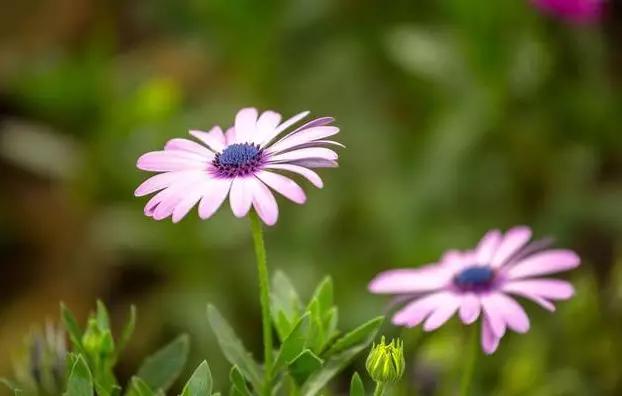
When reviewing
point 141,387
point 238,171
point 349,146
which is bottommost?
point 141,387

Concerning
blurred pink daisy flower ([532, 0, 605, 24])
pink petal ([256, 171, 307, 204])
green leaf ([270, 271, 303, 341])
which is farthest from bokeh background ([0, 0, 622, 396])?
pink petal ([256, 171, 307, 204])

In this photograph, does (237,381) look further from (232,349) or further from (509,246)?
(509,246)

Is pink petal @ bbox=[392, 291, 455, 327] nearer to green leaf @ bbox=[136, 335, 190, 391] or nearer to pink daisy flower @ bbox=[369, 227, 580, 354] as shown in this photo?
pink daisy flower @ bbox=[369, 227, 580, 354]

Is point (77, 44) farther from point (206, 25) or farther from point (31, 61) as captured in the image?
point (206, 25)

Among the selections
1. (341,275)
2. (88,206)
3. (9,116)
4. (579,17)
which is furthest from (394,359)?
(9,116)

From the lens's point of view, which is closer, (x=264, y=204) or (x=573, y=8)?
(x=264, y=204)

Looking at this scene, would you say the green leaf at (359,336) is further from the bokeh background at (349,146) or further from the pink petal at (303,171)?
the bokeh background at (349,146)

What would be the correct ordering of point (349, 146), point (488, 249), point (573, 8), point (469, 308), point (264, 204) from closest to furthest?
point (264, 204) < point (469, 308) < point (488, 249) < point (573, 8) < point (349, 146)

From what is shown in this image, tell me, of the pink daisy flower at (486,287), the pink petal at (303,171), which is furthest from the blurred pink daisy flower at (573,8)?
the pink petal at (303,171)

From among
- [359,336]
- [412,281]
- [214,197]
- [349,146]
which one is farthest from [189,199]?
[349,146]
